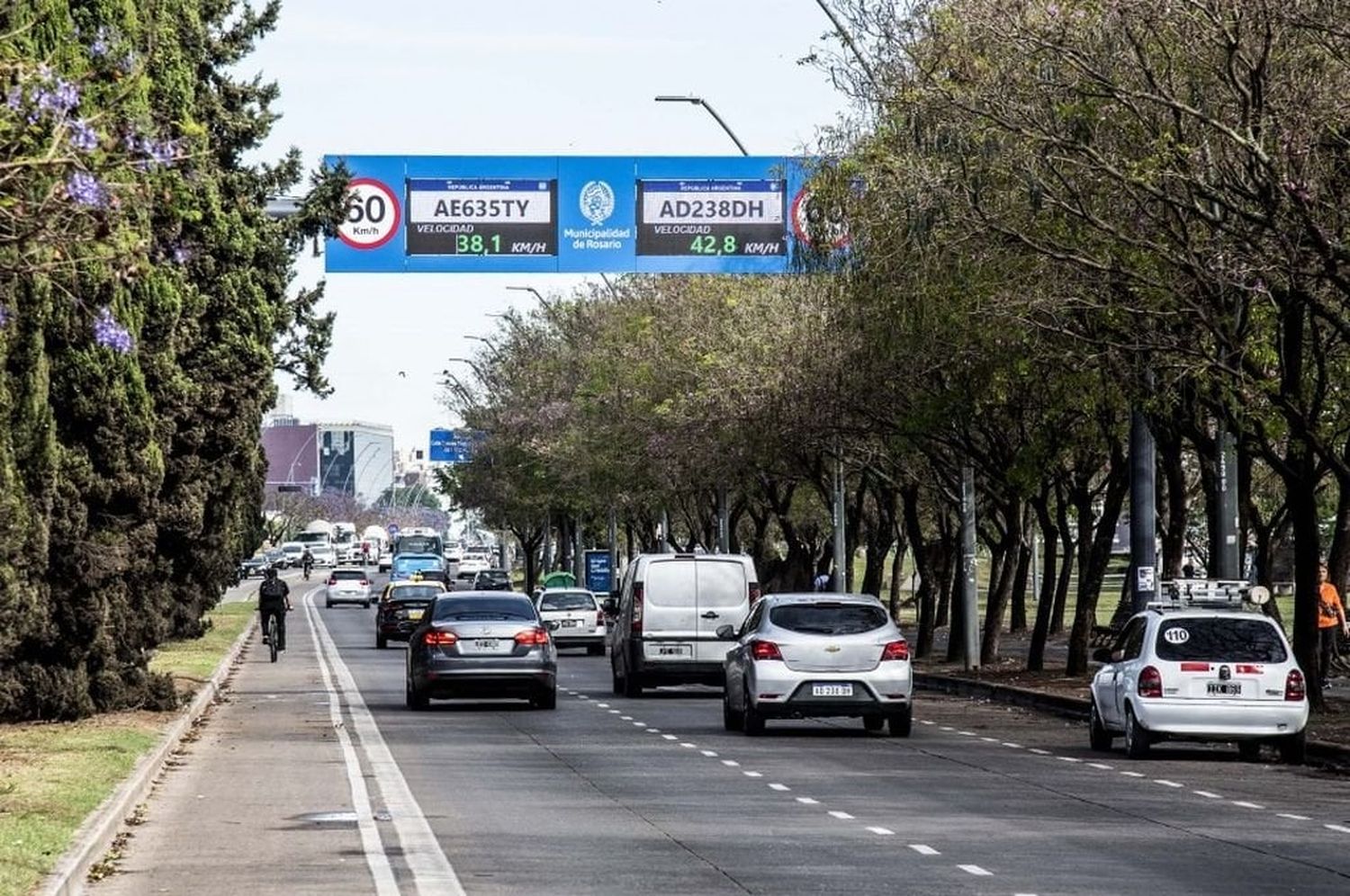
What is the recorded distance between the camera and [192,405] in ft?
116

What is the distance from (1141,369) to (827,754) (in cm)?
669

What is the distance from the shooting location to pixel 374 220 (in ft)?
122

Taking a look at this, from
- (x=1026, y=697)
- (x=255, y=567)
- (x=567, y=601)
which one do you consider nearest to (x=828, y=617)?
(x=1026, y=697)

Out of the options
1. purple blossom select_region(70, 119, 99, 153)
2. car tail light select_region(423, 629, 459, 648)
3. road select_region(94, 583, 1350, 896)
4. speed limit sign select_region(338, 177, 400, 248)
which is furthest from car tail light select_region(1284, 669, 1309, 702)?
speed limit sign select_region(338, 177, 400, 248)

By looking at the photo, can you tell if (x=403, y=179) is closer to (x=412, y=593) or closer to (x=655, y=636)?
(x=655, y=636)

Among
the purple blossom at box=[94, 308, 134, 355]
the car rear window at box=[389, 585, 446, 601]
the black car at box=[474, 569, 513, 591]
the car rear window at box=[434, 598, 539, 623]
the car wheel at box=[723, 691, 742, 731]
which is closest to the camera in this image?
the purple blossom at box=[94, 308, 134, 355]

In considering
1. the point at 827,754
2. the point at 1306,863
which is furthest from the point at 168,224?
the point at 1306,863

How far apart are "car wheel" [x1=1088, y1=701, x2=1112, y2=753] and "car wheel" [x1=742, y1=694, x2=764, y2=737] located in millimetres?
3619

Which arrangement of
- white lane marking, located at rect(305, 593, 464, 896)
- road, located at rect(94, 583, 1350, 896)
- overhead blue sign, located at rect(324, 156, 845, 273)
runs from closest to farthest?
white lane marking, located at rect(305, 593, 464, 896)
road, located at rect(94, 583, 1350, 896)
overhead blue sign, located at rect(324, 156, 845, 273)

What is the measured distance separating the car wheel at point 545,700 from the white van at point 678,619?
283cm

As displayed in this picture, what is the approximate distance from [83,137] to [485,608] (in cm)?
2229

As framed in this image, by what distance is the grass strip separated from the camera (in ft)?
46.5

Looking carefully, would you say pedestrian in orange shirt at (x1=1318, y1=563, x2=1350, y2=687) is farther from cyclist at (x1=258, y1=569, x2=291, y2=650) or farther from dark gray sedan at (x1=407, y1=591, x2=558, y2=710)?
cyclist at (x1=258, y1=569, x2=291, y2=650)

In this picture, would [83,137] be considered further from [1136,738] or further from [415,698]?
[415,698]
